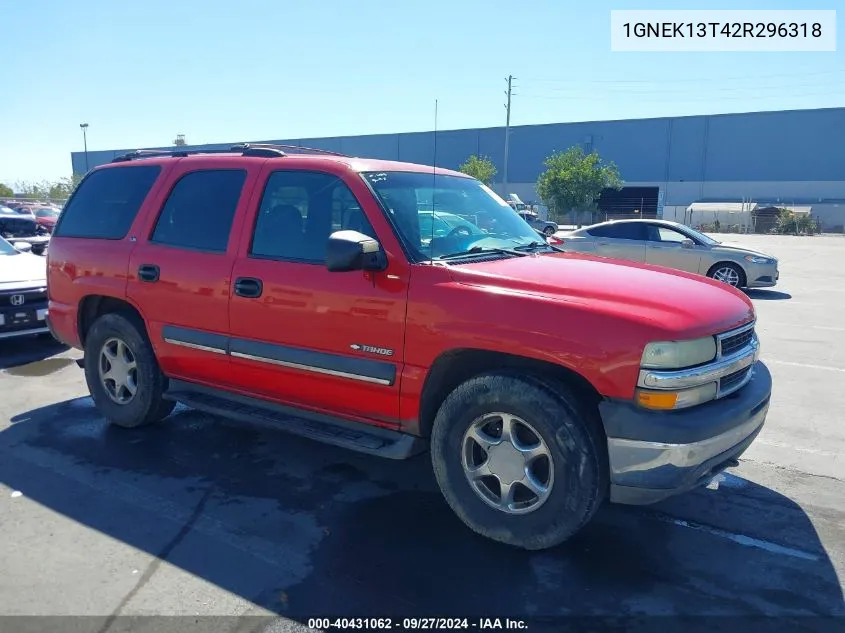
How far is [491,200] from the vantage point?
15.5 ft

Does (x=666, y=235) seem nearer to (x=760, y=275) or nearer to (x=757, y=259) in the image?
(x=757, y=259)

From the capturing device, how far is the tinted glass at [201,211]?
171 inches

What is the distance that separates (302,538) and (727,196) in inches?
2551

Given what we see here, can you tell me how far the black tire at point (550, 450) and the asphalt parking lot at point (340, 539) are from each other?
16 cm

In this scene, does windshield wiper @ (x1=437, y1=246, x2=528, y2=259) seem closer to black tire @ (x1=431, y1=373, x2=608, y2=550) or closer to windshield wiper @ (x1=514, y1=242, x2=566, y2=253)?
windshield wiper @ (x1=514, y1=242, x2=566, y2=253)

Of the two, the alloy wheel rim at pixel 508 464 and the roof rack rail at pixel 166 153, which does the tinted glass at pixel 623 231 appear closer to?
the roof rack rail at pixel 166 153

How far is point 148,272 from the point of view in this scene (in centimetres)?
461

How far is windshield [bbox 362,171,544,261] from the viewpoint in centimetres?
376

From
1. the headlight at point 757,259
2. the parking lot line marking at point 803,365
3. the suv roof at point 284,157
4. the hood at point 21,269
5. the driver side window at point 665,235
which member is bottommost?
the parking lot line marking at point 803,365

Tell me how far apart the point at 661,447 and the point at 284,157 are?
291cm

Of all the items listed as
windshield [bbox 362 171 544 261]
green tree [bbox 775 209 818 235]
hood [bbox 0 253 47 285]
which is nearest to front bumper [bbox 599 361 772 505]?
windshield [bbox 362 171 544 261]

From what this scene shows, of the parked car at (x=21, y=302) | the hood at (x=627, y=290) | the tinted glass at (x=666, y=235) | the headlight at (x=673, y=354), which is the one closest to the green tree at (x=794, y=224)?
the tinted glass at (x=666, y=235)

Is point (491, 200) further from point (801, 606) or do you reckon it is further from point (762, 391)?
point (801, 606)

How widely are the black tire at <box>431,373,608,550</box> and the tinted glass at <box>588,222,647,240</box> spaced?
10.6 meters
